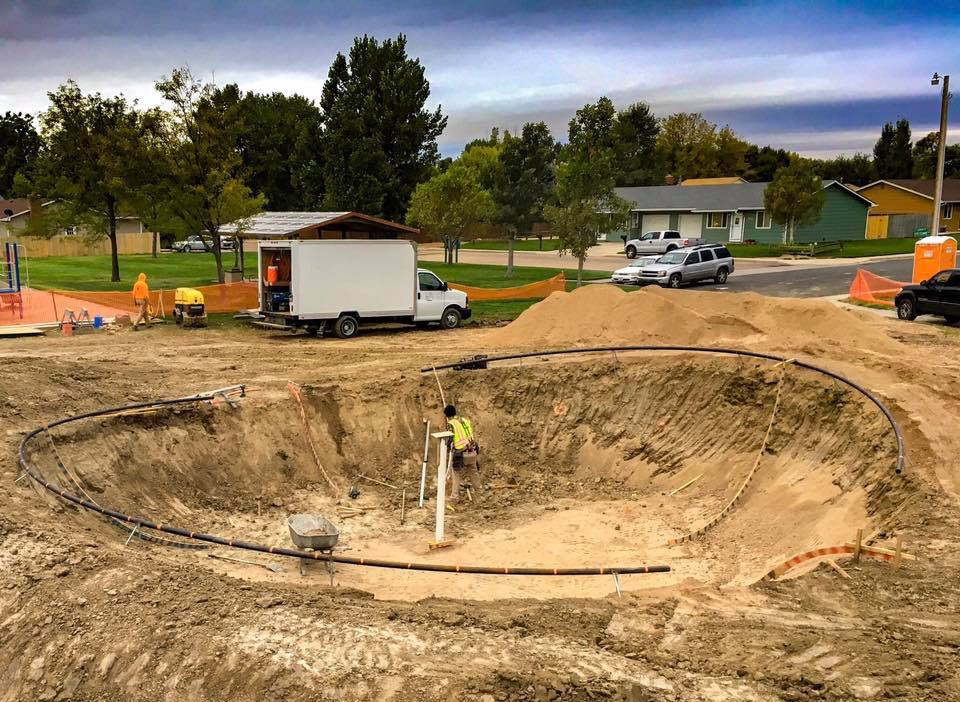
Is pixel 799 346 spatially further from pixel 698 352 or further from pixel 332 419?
pixel 332 419

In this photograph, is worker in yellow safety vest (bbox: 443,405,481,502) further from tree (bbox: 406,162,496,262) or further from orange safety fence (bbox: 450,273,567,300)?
tree (bbox: 406,162,496,262)

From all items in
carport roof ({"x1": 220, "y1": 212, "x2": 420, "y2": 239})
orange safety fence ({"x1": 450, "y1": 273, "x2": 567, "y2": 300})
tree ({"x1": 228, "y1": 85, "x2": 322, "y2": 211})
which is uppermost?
tree ({"x1": 228, "y1": 85, "x2": 322, "y2": 211})

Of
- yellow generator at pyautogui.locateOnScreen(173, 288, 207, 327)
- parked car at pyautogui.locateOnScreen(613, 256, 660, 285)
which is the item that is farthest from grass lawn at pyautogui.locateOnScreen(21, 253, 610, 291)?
yellow generator at pyautogui.locateOnScreen(173, 288, 207, 327)

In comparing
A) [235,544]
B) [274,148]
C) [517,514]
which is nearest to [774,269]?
[517,514]

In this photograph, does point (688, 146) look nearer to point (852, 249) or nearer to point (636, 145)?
point (636, 145)

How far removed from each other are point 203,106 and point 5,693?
2442 cm

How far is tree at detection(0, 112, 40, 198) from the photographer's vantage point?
295 ft

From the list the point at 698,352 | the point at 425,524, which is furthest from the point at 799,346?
the point at 425,524

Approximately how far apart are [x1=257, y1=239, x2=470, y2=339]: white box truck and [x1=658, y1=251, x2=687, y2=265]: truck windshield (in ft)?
47.6

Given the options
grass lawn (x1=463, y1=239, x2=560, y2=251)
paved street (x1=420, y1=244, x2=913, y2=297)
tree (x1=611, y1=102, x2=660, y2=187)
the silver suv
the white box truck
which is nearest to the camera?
the white box truck

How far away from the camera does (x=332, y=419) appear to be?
15.7 metres

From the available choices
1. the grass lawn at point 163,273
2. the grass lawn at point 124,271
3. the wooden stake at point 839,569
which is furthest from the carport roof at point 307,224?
the wooden stake at point 839,569

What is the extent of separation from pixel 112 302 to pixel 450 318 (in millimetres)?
11624

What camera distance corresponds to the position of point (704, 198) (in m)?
60.4
